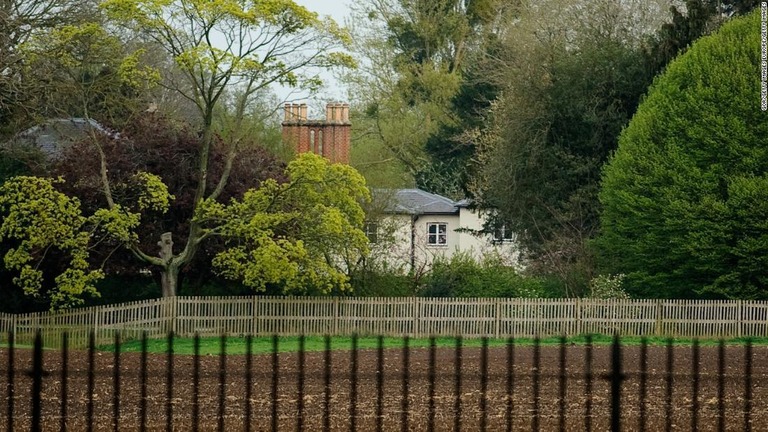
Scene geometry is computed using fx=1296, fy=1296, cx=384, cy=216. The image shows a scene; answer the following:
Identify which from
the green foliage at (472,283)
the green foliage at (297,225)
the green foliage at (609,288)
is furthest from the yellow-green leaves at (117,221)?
the green foliage at (609,288)

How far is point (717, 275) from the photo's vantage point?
39.8 metres

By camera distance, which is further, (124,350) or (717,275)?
(717,275)

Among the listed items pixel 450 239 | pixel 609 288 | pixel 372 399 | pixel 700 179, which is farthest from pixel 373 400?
pixel 450 239

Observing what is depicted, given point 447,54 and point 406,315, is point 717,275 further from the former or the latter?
point 447,54

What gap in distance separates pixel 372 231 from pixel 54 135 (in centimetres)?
1249

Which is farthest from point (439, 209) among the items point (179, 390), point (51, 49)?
point (179, 390)

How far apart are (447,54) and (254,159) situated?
3375 centimetres

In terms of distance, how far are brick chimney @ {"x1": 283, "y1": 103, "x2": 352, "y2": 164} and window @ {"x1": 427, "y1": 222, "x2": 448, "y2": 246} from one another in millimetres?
9319

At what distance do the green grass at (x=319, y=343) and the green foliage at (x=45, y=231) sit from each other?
291 cm

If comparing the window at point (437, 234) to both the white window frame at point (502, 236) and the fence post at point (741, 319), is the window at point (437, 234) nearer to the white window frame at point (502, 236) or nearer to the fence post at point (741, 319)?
the white window frame at point (502, 236)

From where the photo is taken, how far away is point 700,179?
3969 centimetres

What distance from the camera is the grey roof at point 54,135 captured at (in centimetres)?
4256

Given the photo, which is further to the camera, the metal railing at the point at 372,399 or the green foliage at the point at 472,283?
the green foliage at the point at 472,283

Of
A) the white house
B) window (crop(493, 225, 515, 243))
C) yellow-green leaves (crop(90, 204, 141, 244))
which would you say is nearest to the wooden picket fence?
yellow-green leaves (crop(90, 204, 141, 244))
